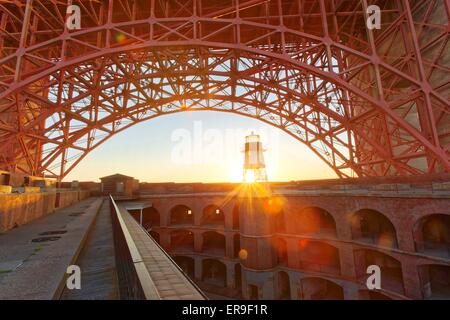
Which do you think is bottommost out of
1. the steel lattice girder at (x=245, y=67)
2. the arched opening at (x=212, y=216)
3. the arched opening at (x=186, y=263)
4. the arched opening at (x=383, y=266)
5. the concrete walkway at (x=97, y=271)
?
the arched opening at (x=186, y=263)

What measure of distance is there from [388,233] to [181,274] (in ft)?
60.8

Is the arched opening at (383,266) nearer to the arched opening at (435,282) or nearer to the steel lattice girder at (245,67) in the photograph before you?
the arched opening at (435,282)

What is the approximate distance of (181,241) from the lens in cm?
2853

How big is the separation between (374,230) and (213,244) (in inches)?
678

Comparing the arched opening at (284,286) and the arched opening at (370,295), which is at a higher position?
the arched opening at (370,295)

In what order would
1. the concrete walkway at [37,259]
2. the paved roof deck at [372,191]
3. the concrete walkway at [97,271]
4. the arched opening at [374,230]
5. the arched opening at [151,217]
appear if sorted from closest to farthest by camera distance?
the concrete walkway at [37,259], the concrete walkway at [97,271], the paved roof deck at [372,191], the arched opening at [374,230], the arched opening at [151,217]

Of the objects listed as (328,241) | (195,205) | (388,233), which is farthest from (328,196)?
(195,205)

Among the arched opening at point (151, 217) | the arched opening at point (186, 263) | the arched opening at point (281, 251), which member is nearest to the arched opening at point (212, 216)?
the arched opening at point (186, 263)

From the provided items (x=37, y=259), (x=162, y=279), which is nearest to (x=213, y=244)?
(x=37, y=259)

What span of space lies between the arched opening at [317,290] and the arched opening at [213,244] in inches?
357

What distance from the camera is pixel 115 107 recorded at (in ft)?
69.4

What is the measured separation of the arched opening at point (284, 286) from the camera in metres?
19.3

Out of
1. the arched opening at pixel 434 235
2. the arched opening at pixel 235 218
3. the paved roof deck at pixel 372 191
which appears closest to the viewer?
the paved roof deck at pixel 372 191

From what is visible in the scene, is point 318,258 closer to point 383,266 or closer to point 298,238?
point 298,238
